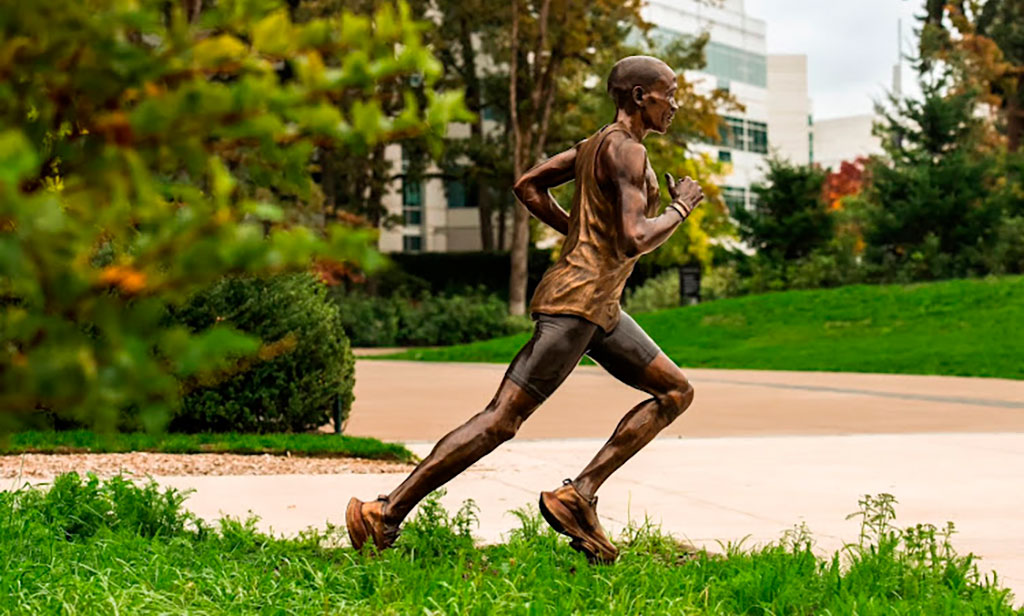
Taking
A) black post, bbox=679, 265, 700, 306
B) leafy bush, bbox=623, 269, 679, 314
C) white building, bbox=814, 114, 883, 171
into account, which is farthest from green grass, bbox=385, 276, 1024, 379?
white building, bbox=814, 114, 883, 171

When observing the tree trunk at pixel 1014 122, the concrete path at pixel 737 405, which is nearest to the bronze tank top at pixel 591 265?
the concrete path at pixel 737 405

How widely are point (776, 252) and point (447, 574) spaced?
31.9 metres

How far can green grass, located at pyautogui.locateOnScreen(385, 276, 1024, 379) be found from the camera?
2127 centimetres

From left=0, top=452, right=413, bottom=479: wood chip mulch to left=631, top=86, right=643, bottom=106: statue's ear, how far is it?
4.51m

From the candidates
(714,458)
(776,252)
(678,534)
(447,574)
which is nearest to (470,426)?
(447,574)

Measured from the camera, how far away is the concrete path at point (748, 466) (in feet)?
23.6

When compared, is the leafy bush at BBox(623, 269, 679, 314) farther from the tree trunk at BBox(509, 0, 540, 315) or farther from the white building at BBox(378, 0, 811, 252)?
the white building at BBox(378, 0, 811, 252)

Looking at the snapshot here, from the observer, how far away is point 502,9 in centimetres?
3872

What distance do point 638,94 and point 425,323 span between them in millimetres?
28563

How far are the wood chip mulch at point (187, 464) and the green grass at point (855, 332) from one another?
12.9m

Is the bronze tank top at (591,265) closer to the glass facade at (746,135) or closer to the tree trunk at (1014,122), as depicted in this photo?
the tree trunk at (1014,122)

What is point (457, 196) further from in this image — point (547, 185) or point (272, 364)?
point (547, 185)

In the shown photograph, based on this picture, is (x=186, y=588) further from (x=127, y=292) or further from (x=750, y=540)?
(x=127, y=292)

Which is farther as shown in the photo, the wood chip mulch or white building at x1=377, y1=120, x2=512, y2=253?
white building at x1=377, y1=120, x2=512, y2=253
